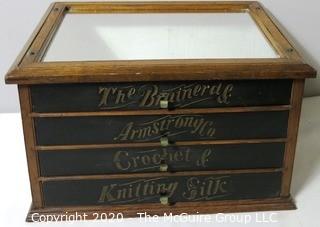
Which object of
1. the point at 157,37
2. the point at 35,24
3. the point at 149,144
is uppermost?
the point at 35,24

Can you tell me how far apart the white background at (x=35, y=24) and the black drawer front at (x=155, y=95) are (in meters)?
0.46

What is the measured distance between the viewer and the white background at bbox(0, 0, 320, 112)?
1.46 m

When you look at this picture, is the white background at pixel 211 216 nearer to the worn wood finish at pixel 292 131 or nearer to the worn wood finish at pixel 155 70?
the worn wood finish at pixel 292 131

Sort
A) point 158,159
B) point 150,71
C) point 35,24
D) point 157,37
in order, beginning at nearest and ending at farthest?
point 150,71 → point 158,159 → point 157,37 → point 35,24

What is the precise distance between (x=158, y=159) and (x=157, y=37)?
0.33 m

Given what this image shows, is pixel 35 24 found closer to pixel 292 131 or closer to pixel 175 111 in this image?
pixel 175 111

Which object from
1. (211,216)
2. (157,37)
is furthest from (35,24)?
(211,216)

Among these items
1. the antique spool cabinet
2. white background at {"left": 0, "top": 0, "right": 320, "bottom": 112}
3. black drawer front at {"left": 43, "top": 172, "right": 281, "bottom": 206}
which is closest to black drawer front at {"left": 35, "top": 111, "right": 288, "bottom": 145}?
the antique spool cabinet

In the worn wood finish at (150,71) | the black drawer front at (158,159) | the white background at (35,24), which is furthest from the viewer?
the white background at (35,24)

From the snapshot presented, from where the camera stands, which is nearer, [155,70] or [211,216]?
[155,70]

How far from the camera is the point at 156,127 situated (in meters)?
1.06

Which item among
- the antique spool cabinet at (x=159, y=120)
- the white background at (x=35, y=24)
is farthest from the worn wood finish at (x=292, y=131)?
the white background at (x=35, y=24)

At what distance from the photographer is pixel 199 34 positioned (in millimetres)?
1242

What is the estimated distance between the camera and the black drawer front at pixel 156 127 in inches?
41.0
